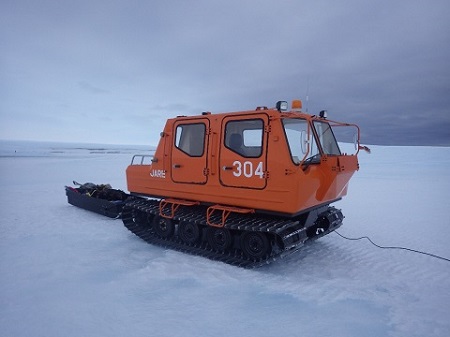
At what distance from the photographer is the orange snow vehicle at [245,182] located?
17.5 feet

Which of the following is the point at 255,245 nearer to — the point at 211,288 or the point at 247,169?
the point at 211,288

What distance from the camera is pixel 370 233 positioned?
8055mm

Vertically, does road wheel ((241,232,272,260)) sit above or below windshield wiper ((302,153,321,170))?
below

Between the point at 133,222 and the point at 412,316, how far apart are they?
6.18 m

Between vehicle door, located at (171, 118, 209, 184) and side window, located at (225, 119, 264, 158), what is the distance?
513 millimetres

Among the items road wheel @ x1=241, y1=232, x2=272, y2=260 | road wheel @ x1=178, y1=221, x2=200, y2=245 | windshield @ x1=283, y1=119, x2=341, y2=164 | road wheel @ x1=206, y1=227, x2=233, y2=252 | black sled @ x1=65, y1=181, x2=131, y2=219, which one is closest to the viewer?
road wheel @ x1=241, y1=232, x2=272, y2=260

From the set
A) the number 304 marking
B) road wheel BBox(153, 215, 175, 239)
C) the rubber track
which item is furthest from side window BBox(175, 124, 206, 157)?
road wheel BBox(153, 215, 175, 239)

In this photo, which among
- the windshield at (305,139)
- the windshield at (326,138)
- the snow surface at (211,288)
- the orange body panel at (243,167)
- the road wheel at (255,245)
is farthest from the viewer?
the windshield at (326,138)

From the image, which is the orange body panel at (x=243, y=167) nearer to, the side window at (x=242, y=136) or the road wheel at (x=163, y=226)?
the side window at (x=242, y=136)

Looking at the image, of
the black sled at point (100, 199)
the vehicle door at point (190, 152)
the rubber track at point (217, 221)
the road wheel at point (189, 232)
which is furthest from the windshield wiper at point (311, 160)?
the black sled at point (100, 199)

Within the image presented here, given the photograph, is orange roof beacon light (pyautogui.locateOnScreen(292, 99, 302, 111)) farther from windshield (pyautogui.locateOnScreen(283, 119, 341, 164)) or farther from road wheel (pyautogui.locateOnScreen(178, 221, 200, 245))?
road wheel (pyautogui.locateOnScreen(178, 221, 200, 245))

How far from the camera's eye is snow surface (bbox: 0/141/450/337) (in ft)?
13.1

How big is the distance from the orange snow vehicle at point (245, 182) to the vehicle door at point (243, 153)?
0.06 feet

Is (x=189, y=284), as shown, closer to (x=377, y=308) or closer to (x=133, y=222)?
(x=377, y=308)
